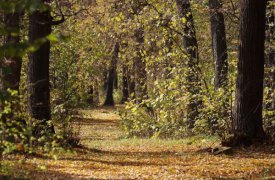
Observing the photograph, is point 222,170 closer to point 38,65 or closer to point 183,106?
point 38,65

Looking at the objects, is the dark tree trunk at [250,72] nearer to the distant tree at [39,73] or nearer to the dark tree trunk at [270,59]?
the dark tree trunk at [270,59]

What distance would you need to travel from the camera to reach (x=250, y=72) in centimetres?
1203

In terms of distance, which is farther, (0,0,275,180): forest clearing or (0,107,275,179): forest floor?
(0,0,275,180): forest clearing

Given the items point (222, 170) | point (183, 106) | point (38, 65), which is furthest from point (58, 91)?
point (222, 170)

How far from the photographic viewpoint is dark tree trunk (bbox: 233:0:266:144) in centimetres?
1196

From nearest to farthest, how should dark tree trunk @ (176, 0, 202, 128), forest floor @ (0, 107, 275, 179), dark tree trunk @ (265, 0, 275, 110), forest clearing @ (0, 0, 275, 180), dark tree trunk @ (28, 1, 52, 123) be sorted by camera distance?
1. forest floor @ (0, 107, 275, 179)
2. forest clearing @ (0, 0, 275, 180)
3. dark tree trunk @ (28, 1, 52, 123)
4. dark tree trunk @ (265, 0, 275, 110)
5. dark tree trunk @ (176, 0, 202, 128)

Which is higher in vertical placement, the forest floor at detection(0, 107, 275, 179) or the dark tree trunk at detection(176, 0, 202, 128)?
the dark tree trunk at detection(176, 0, 202, 128)

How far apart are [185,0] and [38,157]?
8118 millimetres

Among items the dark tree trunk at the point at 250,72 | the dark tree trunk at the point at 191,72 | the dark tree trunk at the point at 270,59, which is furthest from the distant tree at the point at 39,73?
the dark tree trunk at the point at 270,59

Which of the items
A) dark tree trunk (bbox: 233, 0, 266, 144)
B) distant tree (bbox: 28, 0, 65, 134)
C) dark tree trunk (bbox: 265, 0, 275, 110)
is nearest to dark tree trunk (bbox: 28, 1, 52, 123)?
distant tree (bbox: 28, 0, 65, 134)

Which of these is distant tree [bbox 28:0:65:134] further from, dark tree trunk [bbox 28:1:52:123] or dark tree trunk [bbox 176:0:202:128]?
dark tree trunk [bbox 176:0:202:128]

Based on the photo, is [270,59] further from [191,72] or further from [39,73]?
[39,73]

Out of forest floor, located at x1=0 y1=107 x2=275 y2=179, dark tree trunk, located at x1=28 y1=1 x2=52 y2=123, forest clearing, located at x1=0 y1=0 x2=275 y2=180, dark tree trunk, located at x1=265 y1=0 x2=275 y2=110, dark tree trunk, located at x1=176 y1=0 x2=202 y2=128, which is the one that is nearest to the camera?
forest floor, located at x1=0 y1=107 x2=275 y2=179

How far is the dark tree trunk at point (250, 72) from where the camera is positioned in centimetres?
1196
